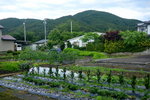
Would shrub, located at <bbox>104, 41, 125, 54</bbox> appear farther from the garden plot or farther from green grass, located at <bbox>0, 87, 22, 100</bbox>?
green grass, located at <bbox>0, 87, 22, 100</bbox>

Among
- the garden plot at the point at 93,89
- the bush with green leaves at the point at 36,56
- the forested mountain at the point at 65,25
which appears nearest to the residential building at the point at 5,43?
the bush with green leaves at the point at 36,56

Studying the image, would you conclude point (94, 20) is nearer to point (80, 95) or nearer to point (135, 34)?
point (135, 34)

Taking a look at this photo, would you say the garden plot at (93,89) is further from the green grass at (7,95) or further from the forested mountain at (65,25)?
the forested mountain at (65,25)

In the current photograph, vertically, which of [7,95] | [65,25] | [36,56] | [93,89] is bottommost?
[7,95]

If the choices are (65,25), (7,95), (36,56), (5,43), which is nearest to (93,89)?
(7,95)

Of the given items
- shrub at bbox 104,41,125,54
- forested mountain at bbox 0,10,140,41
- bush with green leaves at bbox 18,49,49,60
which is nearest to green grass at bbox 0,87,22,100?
bush with green leaves at bbox 18,49,49,60

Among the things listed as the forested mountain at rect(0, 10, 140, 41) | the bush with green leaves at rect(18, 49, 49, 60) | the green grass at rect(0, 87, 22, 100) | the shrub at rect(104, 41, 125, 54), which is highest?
the forested mountain at rect(0, 10, 140, 41)

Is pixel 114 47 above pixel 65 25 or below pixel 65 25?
below

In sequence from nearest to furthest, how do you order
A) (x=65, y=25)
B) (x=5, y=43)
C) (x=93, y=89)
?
(x=93, y=89) < (x=5, y=43) < (x=65, y=25)

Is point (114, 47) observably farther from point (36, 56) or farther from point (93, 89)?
point (93, 89)

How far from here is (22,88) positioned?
20.1ft

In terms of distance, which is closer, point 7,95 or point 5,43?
point 7,95

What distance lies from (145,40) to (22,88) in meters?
20.1

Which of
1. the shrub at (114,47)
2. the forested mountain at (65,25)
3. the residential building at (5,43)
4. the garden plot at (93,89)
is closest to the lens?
the garden plot at (93,89)
